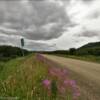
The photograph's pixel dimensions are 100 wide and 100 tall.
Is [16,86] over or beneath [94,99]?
over

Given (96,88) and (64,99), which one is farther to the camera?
(96,88)

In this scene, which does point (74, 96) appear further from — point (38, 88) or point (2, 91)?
point (2, 91)

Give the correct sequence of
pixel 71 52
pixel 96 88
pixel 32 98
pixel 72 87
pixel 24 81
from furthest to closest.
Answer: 1. pixel 71 52
2. pixel 96 88
3. pixel 24 81
4. pixel 72 87
5. pixel 32 98

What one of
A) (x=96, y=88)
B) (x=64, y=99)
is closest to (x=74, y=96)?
(x=64, y=99)

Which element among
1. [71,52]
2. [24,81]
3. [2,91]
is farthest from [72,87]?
[71,52]

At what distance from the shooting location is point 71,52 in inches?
5108

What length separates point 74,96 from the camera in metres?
7.75

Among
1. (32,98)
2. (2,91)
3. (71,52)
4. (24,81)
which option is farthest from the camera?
(71,52)

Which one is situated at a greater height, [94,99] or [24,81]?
[24,81]

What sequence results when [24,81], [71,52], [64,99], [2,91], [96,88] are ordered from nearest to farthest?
[2,91] → [64,99] → [24,81] → [96,88] → [71,52]

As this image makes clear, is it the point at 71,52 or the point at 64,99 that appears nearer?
the point at 64,99

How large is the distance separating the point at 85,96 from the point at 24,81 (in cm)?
205

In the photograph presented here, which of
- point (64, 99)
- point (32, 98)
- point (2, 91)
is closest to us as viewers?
point (32, 98)

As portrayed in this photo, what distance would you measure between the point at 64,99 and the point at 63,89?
0.31m
